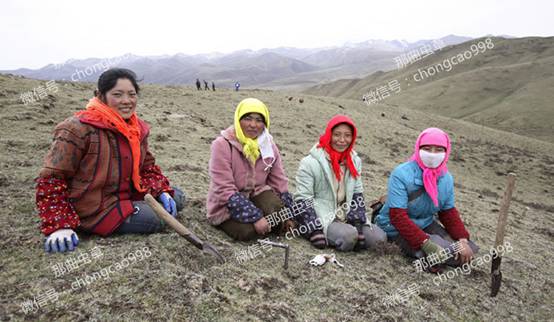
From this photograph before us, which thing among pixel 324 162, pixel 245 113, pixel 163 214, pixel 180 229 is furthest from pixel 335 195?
pixel 163 214

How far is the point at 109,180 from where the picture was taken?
344 cm

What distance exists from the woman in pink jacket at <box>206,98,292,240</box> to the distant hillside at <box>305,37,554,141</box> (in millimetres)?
27530

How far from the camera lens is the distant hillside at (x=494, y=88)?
1679 inches

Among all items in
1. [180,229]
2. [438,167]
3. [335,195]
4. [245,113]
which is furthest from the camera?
[335,195]

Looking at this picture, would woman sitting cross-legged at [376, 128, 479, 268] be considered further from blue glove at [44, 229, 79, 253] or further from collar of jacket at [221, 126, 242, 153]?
blue glove at [44, 229, 79, 253]

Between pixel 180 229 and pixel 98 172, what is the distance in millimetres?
972

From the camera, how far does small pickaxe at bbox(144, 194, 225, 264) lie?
321 cm

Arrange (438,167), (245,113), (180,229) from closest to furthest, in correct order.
→ 1. (180,229)
2. (245,113)
3. (438,167)

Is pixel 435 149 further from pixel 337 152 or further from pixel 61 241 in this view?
pixel 61 241

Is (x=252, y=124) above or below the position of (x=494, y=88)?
above

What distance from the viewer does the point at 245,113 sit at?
4.04m

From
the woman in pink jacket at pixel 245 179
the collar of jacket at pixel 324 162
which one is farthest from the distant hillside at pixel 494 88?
the woman in pink jacket at pixel 245 179

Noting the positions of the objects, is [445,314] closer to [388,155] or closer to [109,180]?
[109,180]

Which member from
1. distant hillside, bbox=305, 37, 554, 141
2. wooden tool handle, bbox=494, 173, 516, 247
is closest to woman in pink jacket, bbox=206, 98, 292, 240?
wooden tool handle, bbox=494, 173, 516, 247
